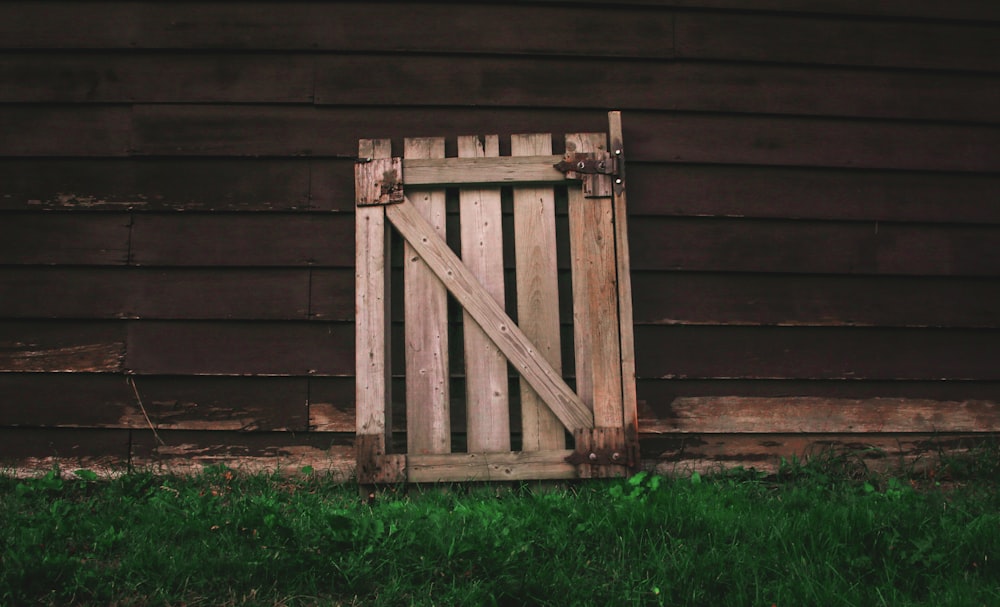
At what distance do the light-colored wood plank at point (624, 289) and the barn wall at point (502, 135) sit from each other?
175mm

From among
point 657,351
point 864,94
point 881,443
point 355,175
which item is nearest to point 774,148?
point 864,94

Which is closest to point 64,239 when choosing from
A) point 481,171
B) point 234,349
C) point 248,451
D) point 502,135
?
point 234,349

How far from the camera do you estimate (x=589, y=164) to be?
3.00 meters

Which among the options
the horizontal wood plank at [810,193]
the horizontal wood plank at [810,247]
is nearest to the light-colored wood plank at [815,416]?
the horizontal wood plank at [810,247]

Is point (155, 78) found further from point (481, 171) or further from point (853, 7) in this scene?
point (853, 7)

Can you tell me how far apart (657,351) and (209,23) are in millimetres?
2660

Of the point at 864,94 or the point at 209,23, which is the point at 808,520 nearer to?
the point at 864,94

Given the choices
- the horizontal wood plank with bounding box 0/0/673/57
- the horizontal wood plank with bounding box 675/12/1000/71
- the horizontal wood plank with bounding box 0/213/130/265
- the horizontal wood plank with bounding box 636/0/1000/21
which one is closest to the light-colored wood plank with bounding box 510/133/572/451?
the horizontal wood plank with bounding box 0/0/673/57

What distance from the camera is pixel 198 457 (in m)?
3.02

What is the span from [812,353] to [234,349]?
2713 millimetres

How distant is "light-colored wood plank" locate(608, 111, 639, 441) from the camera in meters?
2.88

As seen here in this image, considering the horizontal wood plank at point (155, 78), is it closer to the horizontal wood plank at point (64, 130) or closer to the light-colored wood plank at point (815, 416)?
the horizontal wood plank at point (64, 130)

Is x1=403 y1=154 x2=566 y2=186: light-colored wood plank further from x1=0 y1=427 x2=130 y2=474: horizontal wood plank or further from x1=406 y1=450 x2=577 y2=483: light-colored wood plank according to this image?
x1=0 y1=427 x2=130 y2=474: horizontal wood plank

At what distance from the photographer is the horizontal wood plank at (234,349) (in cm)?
305
